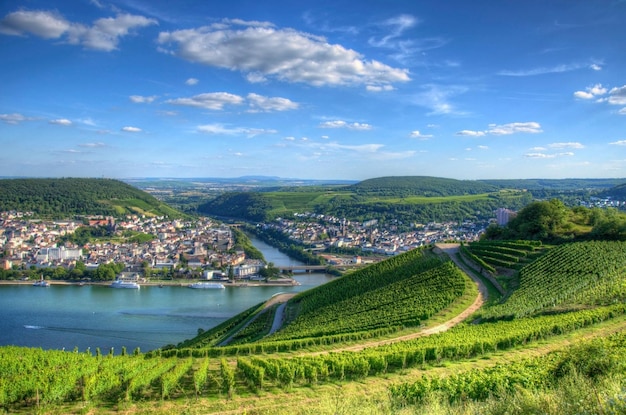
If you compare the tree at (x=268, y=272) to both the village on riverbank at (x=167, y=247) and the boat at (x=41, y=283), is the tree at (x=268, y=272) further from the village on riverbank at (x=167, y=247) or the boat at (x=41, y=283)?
the boat at (x=41, y=283)

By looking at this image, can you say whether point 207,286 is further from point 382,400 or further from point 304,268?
point 382,400

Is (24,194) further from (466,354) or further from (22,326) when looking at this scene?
(466,354)

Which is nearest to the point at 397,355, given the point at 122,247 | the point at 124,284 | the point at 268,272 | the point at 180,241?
the point at 268,272

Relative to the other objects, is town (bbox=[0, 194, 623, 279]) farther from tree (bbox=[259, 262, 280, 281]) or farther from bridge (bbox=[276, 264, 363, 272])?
bridge (bbox=[276, 264, 363, 272])

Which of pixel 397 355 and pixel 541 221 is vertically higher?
pixel 541 221

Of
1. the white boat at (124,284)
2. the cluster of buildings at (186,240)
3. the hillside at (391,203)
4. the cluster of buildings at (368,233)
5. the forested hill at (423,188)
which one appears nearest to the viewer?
the white boat at (124,284)

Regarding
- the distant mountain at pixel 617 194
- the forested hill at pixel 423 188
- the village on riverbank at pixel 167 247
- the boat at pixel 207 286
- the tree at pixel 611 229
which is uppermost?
the forested hill at pixel 423 188

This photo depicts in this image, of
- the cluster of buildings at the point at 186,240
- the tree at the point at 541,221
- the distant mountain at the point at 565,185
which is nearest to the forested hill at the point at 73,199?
the cluster of buildings at the point at 186,240

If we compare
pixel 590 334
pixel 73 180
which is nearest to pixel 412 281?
pixel 590 334
